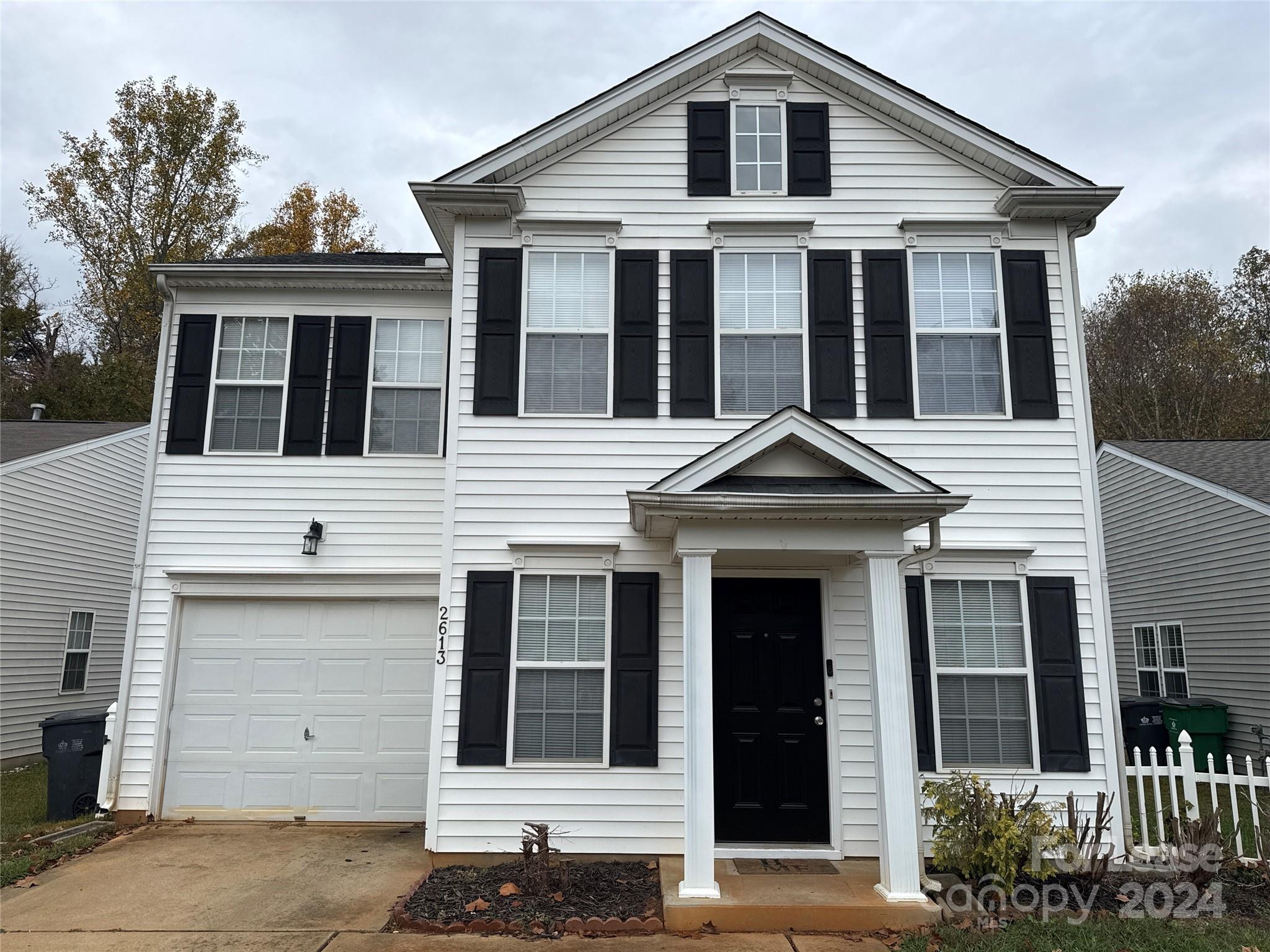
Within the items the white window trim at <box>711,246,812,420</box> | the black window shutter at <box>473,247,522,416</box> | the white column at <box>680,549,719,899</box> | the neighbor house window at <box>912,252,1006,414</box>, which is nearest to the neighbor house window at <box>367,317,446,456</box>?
the black window shutter at <box>473,247,522,416</box>

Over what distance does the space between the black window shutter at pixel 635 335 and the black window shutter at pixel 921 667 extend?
9.01ft

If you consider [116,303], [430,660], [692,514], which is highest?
[116,303]

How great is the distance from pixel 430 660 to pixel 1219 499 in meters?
11.6

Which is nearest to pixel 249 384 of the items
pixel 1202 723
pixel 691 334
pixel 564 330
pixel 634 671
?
pixel 564 330

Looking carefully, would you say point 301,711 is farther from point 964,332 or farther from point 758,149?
point 964,332

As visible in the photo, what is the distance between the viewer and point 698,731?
5836 mm

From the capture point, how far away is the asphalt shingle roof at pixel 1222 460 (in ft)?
40.0

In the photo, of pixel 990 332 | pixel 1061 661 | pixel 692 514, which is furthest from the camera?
pixel 990 332

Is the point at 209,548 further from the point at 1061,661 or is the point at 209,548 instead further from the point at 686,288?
the point at 1061,661

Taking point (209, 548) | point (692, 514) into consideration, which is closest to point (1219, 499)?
point (692, 514)

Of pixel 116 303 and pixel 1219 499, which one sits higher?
pixel 116 303

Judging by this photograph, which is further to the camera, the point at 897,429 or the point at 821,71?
the point at 821,71

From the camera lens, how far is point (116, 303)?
20.7m

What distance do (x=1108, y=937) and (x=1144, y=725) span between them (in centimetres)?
761
